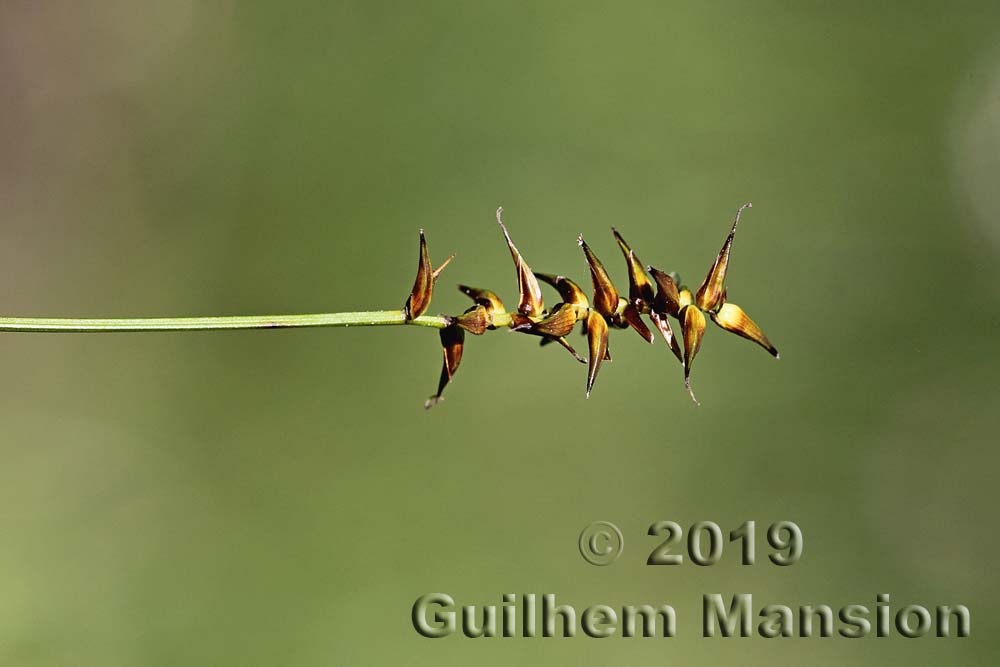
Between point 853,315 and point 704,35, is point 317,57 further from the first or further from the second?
point 853,315

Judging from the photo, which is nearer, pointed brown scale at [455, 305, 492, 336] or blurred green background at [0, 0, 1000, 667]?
pointed brown scale at [455, 305, 492, 336]

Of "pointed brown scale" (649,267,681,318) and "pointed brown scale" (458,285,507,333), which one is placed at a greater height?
"pointed brown scale" (649,267,681,318)

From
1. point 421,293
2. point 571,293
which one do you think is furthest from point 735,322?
point 421,293

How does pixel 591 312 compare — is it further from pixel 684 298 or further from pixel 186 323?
pixel 186 323

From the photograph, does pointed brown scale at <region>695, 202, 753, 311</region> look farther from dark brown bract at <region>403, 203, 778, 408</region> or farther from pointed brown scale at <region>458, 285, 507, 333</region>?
pointed brown scale at <region>458, 285, 507, 333</region>

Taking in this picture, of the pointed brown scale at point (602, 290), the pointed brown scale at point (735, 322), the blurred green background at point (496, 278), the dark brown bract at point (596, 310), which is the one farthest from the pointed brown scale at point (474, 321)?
the blurred green background at point (496, 278)

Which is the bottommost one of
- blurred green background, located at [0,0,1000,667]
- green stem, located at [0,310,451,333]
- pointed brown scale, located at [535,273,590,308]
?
green stem, located at [0,310,451,333]

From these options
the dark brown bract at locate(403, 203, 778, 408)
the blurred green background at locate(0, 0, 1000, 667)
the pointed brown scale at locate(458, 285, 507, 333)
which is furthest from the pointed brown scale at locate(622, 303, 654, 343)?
the blurred green background at locate(0, 0, 1000, 667)
